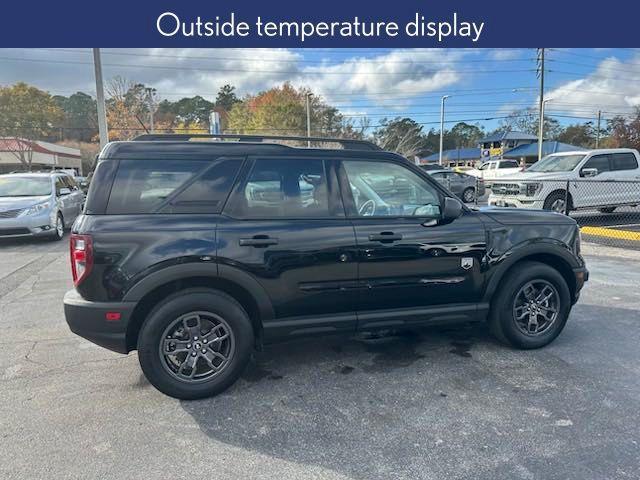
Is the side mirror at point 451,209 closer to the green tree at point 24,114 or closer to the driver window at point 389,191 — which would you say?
the driver window at point 389,191

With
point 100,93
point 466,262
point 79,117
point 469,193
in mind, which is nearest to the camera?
point 466,262

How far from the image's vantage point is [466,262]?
3.72 meters

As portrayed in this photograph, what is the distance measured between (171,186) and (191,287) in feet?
2.54

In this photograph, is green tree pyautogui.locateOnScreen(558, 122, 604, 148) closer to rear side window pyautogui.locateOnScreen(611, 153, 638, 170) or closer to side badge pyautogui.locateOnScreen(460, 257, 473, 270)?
rear side window pyautogui.locateOnScreen(611, 153, 638, 170)

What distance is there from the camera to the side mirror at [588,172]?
37.1 feet

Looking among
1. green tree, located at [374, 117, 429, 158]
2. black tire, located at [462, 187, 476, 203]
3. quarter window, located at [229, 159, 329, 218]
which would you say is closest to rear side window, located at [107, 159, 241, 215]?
quarter window, located at [229, 159, 329, 218]

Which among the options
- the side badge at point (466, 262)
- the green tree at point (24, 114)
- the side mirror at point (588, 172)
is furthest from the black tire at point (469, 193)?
the green tree at point (24, 114)

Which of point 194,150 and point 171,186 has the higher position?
point 194,150

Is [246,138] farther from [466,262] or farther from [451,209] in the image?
[466,262]

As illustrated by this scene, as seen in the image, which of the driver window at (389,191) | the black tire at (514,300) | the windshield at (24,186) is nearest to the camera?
the driver window at (389,191)

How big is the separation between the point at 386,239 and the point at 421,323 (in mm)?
832

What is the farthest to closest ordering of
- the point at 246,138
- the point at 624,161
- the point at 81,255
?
the point at 624,161
the point at 246,138
the point at 81,255

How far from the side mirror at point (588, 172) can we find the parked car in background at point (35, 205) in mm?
13422

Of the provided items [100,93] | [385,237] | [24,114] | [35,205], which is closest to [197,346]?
[385,237]
